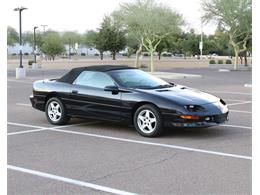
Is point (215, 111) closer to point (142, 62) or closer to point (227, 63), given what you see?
point (142, 62)

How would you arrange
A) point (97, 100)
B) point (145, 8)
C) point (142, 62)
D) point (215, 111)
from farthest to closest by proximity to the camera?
point (142, 62), point (145, 8), point (97, 100), point (215, 111)

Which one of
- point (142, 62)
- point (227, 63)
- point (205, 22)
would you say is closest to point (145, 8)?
point (205, 22)

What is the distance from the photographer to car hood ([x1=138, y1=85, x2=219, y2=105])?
8630mm

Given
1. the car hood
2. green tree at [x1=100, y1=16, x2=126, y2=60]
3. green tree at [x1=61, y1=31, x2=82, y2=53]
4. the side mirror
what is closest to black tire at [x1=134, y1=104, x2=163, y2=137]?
the car hood

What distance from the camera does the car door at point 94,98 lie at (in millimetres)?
9266

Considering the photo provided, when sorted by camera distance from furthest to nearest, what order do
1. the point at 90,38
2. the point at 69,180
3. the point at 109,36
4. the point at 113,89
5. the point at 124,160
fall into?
the point at 90,38 → the point at 109,36 → the point at 113,89 → the point at 124,160 → the point at 69,180

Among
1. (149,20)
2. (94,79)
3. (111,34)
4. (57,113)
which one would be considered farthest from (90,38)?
(94,79)

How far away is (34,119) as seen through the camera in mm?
11195

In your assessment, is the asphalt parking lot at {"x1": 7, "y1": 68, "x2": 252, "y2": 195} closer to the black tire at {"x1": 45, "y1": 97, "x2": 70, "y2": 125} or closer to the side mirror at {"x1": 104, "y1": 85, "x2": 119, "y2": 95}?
the black tire at {"x1": 45, "y1": 97, "x2": 70, "y2": 125}

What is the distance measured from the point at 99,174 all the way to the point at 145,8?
117 feet

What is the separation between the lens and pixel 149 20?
38906 millimetres

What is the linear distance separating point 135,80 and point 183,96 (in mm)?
1236

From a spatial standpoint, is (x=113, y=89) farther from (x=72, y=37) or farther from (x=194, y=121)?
(x=72, y=37)

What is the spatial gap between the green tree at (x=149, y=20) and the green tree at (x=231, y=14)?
519 cm
